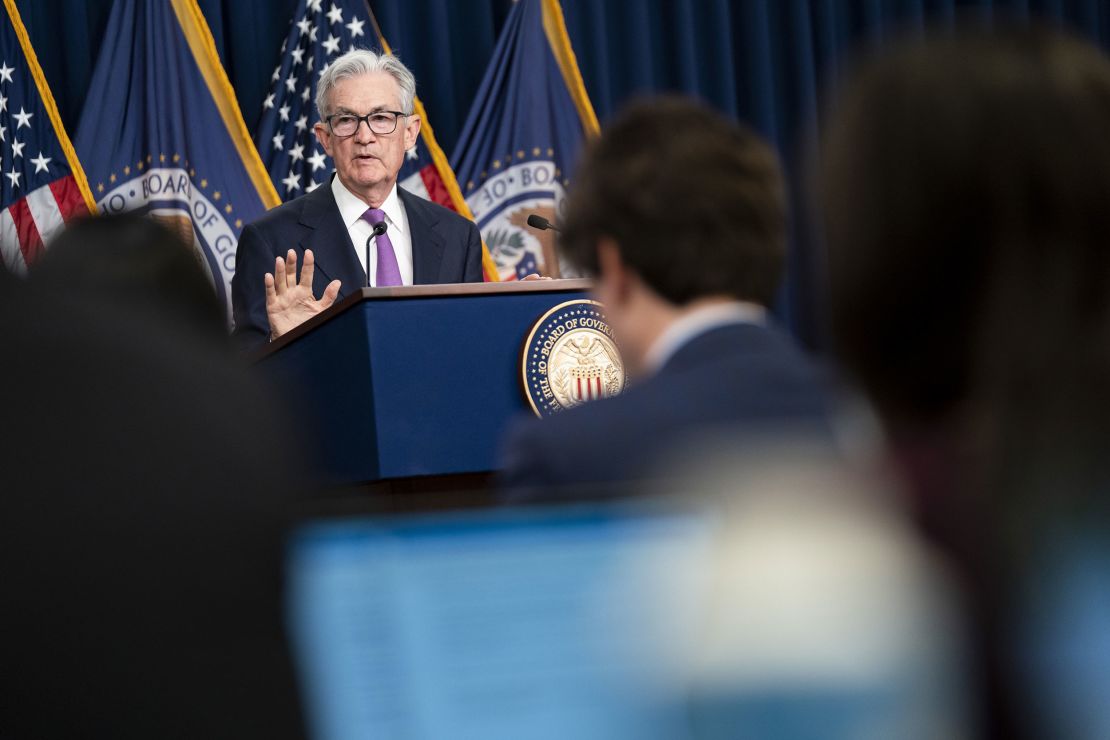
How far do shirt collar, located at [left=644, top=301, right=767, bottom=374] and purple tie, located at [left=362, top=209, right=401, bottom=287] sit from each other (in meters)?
2.70

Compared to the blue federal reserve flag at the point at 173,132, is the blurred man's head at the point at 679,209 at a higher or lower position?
lower

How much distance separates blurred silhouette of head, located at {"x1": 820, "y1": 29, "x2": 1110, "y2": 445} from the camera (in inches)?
26.1

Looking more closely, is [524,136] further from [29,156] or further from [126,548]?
[126,548]

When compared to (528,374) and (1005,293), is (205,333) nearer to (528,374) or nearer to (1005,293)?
(1005,293)

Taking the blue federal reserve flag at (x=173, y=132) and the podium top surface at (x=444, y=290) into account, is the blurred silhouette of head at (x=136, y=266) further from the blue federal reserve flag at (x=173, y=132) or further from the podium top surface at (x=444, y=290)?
the blue federal reserve flag at (x=173, y=132)

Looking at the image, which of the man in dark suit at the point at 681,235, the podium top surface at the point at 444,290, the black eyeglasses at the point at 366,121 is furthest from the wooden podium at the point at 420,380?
the black eyeglasses at the point at 366,121

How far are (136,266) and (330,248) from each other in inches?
143

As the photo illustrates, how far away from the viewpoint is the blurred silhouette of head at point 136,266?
2.76ft

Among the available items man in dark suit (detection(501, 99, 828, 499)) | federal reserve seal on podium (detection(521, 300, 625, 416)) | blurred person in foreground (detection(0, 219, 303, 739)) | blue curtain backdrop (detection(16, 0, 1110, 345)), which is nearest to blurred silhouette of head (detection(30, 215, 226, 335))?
blurred person in foreground (detection(0, 219, 303, 739))

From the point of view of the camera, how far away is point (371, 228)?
4.61 meters

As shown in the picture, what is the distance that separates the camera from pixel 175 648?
2.19 feet

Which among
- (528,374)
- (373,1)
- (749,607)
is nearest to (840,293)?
(749,607)

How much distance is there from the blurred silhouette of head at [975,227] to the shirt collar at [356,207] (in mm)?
3982

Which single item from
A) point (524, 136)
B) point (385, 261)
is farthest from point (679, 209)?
point (524, 136)
